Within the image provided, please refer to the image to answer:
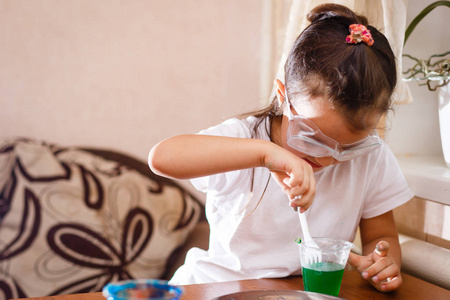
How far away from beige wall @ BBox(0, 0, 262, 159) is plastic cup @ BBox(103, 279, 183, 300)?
4.27 ft

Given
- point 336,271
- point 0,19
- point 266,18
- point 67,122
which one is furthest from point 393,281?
point 0,19

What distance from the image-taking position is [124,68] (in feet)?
5.70

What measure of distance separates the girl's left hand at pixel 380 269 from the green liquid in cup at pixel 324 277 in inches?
5.4

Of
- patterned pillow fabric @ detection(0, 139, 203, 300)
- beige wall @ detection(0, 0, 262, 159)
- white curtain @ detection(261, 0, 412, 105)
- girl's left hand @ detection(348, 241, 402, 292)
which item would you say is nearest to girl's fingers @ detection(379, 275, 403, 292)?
girl's left hand @ detection(348, 241, 402, 292)

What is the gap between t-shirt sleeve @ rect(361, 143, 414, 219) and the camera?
112 centimetres

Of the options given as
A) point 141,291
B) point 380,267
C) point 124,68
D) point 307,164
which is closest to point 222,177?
point 307,164

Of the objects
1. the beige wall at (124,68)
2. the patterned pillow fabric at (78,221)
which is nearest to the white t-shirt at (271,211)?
the patterned pillow fabric at (78,221)

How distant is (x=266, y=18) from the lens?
172cm

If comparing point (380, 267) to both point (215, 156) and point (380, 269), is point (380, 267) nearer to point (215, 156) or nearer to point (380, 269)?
point (380, 269)

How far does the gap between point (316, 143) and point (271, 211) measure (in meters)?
0.28

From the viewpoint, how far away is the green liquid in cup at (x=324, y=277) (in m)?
0.78

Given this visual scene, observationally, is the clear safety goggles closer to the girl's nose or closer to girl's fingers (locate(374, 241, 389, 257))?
the girl's nose

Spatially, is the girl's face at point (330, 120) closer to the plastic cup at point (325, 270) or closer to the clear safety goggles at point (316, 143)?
the clear safety goggles at point (316, 143)

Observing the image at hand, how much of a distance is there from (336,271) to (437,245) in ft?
1.95
